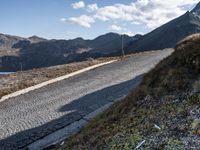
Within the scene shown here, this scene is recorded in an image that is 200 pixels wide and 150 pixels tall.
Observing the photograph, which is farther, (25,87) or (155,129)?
(25,87)

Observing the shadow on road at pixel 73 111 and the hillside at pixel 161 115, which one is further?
the shadow on road at pixel 73 111

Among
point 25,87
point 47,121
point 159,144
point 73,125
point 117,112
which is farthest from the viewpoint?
point 25,87

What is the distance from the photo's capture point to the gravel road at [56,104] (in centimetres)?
1202

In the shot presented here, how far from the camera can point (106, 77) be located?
21.1 metres

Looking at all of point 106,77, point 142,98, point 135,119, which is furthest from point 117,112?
point 106,77

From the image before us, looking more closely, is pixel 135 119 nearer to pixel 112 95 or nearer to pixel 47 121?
pixel 47 121

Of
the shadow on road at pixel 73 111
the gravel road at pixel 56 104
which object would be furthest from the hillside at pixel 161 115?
the gravel road at pixel 56 104

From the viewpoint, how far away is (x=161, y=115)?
736 centimetres

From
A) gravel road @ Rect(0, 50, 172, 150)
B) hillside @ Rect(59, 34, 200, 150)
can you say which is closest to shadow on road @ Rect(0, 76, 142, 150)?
gravel road @ Rect(0, 50, 172, 150)

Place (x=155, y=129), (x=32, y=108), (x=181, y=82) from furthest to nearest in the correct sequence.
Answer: (x=32, y=108), (x=181, y=82), (x=155, y=129)

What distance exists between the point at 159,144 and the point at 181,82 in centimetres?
266

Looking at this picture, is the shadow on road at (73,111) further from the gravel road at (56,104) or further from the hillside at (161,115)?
the hillside at (161,115)

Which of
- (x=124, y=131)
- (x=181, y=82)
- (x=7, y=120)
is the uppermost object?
(x=181, y=82)

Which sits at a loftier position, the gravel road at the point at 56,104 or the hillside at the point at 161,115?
the hillside at the point at 161,115
